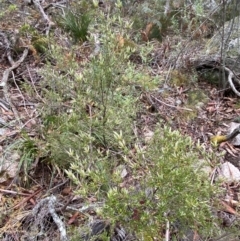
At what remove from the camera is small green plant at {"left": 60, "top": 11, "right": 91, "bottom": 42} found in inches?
193

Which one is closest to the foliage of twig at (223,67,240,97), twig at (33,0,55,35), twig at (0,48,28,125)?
twig at (0,48,28,125)

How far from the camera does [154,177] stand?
1862mm

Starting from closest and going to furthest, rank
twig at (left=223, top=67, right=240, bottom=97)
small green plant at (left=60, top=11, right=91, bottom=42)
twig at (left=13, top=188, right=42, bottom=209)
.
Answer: twig at (left=13, top=188, right=42, bottom=209) < twig at (left=223, top=67, right=240, bottom=97) < small green plant at (left=60, top=11, right=91, bottom=42)

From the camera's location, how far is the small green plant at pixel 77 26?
4.89m

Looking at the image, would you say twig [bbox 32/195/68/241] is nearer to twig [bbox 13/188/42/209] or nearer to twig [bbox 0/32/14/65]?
twig [bbox 13/188/42/209]

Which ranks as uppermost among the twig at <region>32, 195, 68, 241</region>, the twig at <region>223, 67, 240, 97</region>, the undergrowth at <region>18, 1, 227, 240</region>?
the undergrowth at <region>18, 1, 227, 240</region>

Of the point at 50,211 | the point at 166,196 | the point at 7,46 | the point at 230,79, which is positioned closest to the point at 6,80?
the point at 7,46

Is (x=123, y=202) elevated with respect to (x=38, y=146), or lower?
elevated

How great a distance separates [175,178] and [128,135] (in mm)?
1060

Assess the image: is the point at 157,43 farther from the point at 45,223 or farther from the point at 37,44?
the point at 45,223

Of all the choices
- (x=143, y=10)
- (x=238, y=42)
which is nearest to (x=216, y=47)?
(x=238, y=42)

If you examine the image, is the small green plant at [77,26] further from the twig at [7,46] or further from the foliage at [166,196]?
the foliage at [166,196]

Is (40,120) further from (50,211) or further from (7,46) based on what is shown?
(7,46)

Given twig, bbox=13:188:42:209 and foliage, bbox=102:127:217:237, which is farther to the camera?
twig, bbox=13:188:42:209
